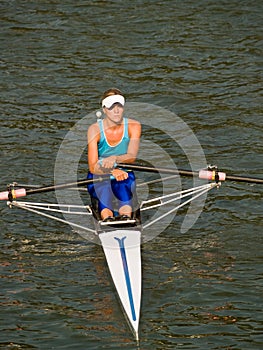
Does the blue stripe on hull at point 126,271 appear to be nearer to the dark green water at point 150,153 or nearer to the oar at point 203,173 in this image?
the dark green water at point 150,153

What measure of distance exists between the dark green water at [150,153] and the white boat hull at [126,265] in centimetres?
28

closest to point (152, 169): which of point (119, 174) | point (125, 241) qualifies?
point (119, 174)

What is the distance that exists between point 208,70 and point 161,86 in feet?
5.29

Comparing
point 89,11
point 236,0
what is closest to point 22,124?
point 89,11

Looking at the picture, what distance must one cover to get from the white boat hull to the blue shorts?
2.18ft

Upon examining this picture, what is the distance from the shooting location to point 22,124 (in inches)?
793

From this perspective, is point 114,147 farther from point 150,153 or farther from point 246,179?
point 150,153

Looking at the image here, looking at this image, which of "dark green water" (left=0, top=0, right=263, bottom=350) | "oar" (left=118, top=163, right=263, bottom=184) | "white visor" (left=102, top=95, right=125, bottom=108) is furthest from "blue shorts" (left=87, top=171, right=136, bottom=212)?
"white visor" (left=102, top=95, right=125, bottom=108)

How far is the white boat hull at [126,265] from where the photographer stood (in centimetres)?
1170

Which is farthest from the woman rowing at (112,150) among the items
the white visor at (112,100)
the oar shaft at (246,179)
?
the oar shaft at (246,179)

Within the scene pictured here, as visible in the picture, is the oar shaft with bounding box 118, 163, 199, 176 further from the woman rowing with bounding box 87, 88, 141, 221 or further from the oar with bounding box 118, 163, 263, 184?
the woman rowing with bounding box 87, 88, 141, 221

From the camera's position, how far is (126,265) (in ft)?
40.8

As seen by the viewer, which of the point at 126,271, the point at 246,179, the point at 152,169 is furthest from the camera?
the point at 246,179

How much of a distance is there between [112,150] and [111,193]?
2.32ft
